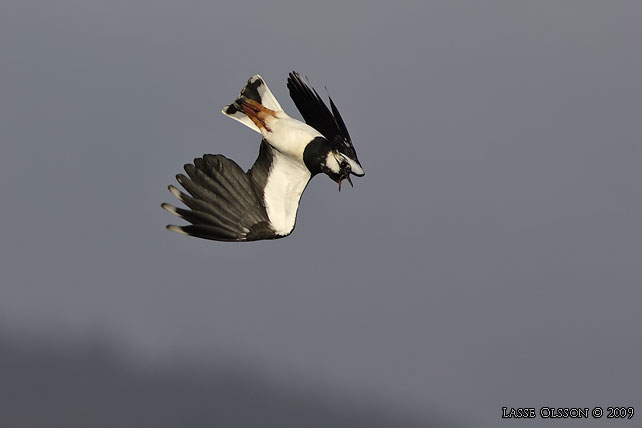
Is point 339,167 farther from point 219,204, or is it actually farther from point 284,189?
point 219,204

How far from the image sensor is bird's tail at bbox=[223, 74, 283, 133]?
3080 cm

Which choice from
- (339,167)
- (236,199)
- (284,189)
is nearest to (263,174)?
(284,189)

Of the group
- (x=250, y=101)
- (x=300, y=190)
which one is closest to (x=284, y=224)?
(x=300, y=190)

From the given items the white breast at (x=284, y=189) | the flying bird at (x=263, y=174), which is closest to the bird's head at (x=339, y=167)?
the flying bird at (x=263, y=174)

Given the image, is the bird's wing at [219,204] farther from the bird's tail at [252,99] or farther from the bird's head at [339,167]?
the bird's head at [339,167]

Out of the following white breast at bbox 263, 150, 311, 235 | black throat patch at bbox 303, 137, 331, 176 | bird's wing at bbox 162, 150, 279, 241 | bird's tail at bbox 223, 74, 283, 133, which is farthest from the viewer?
bird's tail at bbox 223, 74, 283, 133

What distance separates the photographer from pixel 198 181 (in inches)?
1153

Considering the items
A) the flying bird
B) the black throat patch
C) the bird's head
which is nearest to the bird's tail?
the flying bird

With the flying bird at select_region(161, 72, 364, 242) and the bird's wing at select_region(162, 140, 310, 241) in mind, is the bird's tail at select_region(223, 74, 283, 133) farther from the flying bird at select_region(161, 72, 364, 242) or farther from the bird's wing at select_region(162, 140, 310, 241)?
the bird's wing at select_region(162, 140, 310, 241)

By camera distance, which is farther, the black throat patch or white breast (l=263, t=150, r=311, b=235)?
white breast (l=263, t=150, r=311, b=235)

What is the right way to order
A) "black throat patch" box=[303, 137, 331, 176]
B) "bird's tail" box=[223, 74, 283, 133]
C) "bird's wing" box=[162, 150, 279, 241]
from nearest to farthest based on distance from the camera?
"bird's wing" box=[162, 150, 279, 241], "black throat patch" box=[303, 137, 331, 176], "bird's tail" box=[223, 74, 283, 133]

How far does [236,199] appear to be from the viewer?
29.7 meters

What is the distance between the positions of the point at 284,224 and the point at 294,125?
8.51 feet

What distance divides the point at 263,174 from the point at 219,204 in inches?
68.2
